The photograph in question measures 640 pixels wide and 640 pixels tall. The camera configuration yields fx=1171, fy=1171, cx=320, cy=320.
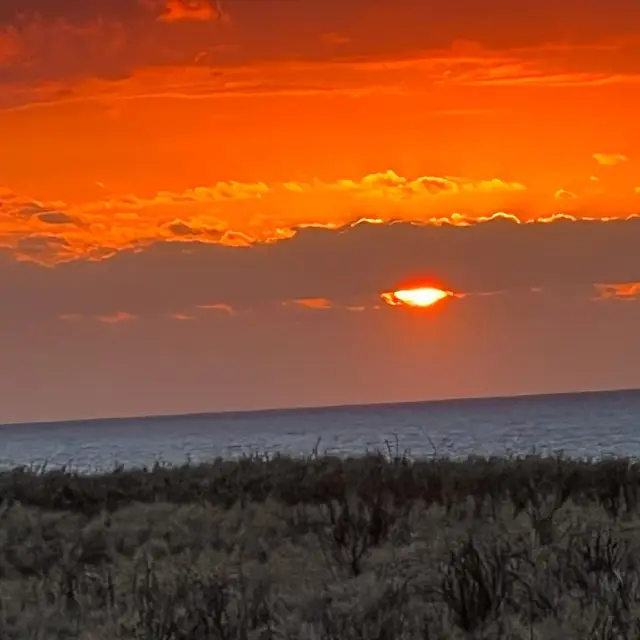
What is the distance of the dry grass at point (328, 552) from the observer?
9.28 metres

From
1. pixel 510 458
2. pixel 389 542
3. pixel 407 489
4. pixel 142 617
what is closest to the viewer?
pixel 142 617

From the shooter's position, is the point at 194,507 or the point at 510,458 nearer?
the point at 194,507

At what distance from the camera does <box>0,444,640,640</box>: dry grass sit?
928 centimetres

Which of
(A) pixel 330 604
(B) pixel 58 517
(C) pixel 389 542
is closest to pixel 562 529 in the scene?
(C) pixel 389 542

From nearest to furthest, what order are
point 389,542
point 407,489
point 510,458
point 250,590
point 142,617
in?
point 142,617
point 250,590
point 389,542
point 407,489
point 510,458

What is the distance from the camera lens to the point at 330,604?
32.4 feet

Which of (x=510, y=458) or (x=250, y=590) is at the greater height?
(x=510, y=458)

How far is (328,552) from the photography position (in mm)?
11969

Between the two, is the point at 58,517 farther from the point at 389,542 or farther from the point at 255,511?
the point at 389,542

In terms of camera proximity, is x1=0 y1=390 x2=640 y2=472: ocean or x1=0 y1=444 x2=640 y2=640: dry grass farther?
x1=0 y1=390 x2=640 y2=472: ocean

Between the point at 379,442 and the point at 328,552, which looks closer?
the point at 328,552

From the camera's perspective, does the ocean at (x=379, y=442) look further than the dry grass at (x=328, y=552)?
Yes

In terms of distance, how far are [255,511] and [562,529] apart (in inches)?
164

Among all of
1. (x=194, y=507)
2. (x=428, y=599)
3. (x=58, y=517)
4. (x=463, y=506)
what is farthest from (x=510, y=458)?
(x=428, y=599)
